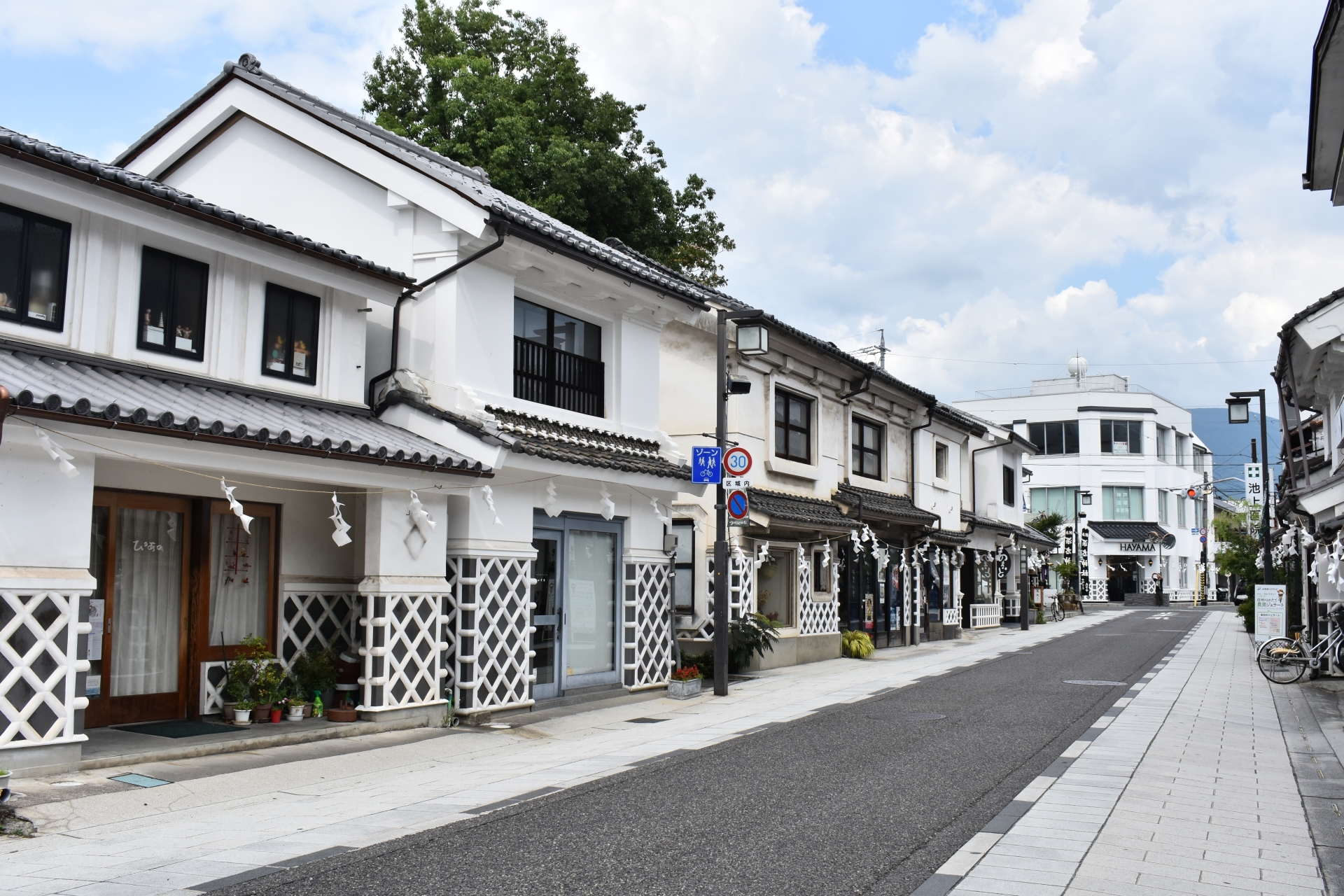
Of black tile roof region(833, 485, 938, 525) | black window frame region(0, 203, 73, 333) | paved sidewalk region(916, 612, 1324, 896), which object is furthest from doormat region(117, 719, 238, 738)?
black tile roof region(833, 485, 938, 525)

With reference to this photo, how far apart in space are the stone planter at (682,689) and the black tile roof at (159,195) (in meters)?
7.12

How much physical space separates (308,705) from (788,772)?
556 centimetres

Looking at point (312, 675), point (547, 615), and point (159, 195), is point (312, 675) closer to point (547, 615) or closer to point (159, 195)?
point (547, 615)

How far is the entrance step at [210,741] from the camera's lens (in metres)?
9.28

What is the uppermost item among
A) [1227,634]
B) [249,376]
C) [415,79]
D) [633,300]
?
[415,79]

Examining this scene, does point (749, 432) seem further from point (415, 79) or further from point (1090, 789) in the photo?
point (415, 79)

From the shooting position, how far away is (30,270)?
9875mm

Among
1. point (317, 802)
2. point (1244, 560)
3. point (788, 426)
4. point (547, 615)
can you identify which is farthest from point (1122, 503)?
point (317, 802)

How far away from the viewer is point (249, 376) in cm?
1176

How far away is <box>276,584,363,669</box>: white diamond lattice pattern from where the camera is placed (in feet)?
40.6

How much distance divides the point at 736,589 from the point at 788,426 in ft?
14.3

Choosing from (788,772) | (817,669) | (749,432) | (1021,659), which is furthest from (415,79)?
(788,772)

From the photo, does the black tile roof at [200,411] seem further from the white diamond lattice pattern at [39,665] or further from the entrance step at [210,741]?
the entrance step at [210,741]

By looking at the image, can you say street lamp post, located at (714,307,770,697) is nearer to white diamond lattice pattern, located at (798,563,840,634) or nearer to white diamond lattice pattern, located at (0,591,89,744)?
white diamond lattice pattern, located at (798,563,840,634)
